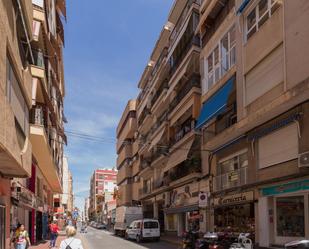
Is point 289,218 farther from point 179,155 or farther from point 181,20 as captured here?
point 181,20

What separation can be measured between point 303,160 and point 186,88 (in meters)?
17.8

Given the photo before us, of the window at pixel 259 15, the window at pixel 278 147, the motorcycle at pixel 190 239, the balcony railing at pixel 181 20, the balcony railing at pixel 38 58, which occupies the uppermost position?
the balcony railing at pixel 181 20

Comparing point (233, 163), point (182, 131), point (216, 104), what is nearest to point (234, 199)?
point (233, 163)

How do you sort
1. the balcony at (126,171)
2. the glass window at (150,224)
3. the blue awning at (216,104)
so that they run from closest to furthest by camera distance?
the blue awning at (216,104)
the glass window at (150,224)
the balcony at (126,171)

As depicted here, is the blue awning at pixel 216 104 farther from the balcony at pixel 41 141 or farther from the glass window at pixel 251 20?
the balcony at pixel 41 141

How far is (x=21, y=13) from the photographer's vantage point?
13969mm

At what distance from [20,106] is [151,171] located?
114ft

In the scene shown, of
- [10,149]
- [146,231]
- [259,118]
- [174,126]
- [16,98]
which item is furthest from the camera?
[174,126]

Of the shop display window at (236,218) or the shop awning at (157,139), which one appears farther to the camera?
the shop awning at (157,139)

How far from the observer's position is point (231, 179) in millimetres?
24062

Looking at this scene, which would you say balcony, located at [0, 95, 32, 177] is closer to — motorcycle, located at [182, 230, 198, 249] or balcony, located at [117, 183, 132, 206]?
motorcycle, located at [182, 230, 198, 249]

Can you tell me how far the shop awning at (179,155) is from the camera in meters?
32.0

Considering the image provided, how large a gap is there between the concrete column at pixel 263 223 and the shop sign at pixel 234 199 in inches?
42.3

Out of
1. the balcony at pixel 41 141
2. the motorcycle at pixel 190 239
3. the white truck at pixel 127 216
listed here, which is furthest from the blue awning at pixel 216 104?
the white truck at pixel 127 216
